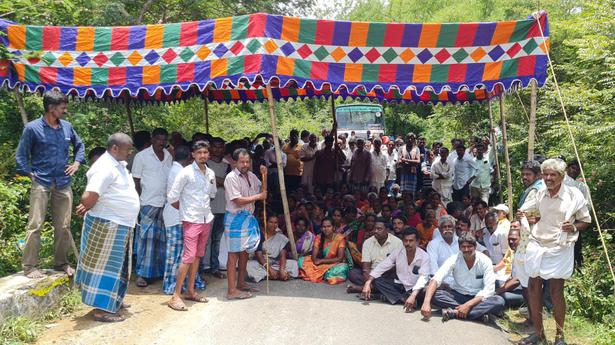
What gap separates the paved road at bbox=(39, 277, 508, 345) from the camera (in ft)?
16.3

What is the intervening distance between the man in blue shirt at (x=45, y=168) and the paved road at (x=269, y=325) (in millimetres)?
823

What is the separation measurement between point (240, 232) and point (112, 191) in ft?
4.83

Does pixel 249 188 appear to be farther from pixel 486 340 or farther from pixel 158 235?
pixel 486 340

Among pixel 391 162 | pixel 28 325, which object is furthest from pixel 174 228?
pixel 391 162

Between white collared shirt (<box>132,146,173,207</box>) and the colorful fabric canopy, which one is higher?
the colorful fabric canopy

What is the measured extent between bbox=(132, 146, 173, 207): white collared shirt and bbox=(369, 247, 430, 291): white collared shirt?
2561mm

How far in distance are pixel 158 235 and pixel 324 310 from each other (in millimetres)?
2120

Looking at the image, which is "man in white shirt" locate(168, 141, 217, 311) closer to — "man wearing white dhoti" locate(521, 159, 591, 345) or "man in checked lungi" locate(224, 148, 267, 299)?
"man in checked lungi" locate(224, 148, 267, 299)

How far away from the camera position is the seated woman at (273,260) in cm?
676

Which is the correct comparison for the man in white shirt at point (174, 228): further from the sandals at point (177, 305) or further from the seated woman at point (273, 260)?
the seated woman at point (273, 260)

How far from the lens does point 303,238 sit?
728cm

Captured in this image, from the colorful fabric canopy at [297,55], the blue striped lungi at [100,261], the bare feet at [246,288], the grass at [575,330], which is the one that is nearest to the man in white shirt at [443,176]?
the colorful fabric canopy at [297,55]

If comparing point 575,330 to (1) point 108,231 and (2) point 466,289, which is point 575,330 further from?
(1) point 108,231

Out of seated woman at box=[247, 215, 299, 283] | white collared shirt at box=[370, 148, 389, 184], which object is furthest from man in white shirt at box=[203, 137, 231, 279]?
white collared shirt at box=[370, 148, 389, 184]
